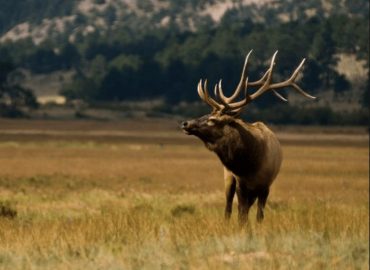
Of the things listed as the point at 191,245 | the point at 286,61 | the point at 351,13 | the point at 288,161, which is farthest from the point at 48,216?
the point at 351,13

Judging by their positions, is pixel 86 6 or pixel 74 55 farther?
pixel 86 6

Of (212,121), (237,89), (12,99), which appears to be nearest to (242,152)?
(212,121)

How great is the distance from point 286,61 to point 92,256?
363 feet

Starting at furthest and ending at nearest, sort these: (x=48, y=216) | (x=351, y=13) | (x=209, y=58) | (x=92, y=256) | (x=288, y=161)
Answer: (x=351, y=13) → (x=209, y=58) → (x=288, y=161) → (x=48, y=216) → (x=92, y=256)

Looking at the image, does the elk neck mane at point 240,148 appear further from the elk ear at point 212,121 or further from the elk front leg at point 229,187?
the elk front leg at point 229,187

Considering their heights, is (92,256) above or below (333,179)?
above

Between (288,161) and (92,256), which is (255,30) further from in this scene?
(92,256)

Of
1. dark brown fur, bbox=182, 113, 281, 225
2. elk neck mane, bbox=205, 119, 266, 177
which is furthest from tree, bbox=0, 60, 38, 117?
elk neck mane, bbox=205, 119, 266, 177

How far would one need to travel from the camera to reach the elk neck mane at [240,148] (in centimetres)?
1652

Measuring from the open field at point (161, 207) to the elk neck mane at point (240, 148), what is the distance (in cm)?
82

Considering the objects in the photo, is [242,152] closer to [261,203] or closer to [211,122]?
[211,122]

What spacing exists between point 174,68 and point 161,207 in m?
106

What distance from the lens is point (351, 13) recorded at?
17650 cm

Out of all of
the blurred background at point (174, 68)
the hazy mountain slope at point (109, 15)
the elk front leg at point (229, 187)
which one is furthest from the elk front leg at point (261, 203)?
the hazy mountain slope at point (109, 15)
